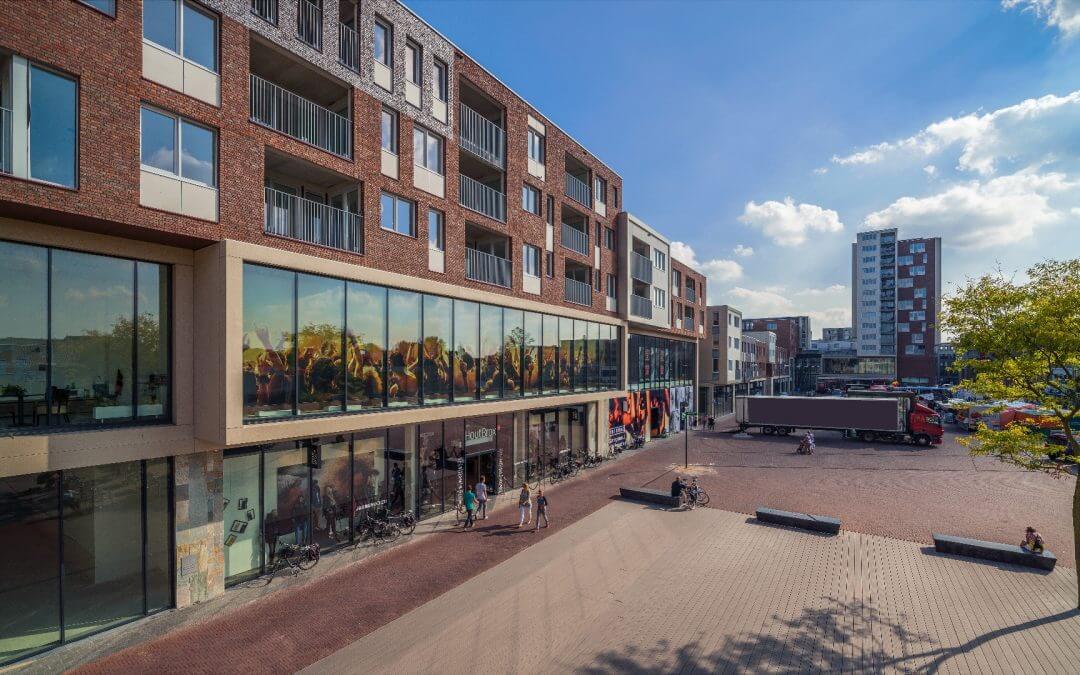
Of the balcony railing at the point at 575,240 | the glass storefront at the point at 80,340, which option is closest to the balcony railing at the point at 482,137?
the balcony railing at the point at 575,240

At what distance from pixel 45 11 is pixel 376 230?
8.20 meters

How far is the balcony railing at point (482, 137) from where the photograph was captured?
20.4m

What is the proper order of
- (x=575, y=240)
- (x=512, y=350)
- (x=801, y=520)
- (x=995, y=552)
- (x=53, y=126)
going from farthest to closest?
(x=575, y=240)
(x=512, y=350)
(x=801, y=520)
(x=995, y=552)
(x=53, y=126)

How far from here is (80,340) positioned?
10852 mm

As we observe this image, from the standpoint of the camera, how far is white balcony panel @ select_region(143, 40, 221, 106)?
11.3 m

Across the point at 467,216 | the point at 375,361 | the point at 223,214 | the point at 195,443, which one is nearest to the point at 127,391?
the point at 195,443

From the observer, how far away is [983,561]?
A: 47.9 feet

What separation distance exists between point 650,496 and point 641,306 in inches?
605

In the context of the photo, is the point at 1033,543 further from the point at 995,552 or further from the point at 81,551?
the point at 81,551

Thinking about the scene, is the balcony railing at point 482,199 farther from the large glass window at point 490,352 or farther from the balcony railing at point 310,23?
the balcony railing at point 310,23

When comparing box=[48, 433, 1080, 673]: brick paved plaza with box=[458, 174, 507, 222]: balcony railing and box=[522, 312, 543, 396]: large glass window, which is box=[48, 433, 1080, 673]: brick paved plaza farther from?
box=[458, 174, 507, 222]: balcony railing

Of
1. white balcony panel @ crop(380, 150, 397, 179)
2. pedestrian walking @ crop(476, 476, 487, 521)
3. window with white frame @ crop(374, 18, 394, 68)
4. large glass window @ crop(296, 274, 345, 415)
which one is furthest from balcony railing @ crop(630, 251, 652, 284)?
large glass window @ crop(296, 274, 345, 415)

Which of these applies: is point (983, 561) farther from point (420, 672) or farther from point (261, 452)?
point (261, 452)

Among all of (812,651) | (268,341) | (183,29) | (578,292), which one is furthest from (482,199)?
(812,651)
